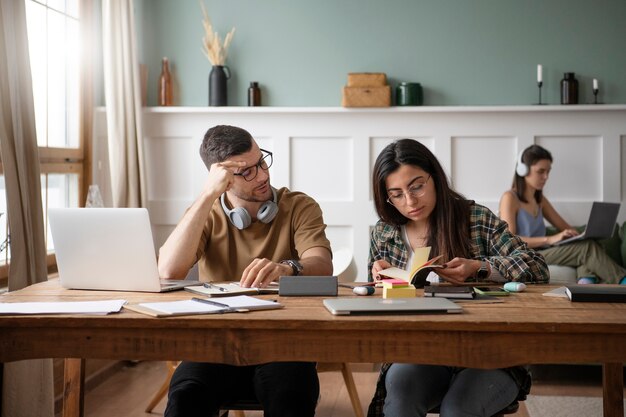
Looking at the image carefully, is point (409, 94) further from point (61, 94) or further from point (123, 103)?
point (61, 94)

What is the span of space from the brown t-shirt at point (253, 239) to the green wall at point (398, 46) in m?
2.20

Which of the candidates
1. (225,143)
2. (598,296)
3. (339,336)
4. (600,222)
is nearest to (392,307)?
(339,336)

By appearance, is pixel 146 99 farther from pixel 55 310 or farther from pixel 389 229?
pixel 55 310

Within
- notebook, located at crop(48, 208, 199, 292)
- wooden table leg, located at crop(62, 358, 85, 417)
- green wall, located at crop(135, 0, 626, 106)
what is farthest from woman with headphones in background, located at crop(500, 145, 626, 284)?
wooden table leg, located at crop(62, 358, 85, 417)

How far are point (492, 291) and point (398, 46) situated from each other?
2814 mm

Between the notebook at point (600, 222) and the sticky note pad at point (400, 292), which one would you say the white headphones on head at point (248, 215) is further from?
the notebook at point (600, 222)

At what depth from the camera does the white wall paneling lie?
4.57 metres

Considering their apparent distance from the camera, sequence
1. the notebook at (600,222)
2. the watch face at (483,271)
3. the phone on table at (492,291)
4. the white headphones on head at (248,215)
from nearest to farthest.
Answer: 1. the phone on table at (492,291)
2. the watch face at (483,271)
3. the white headphones on head at (248,215)
4. the notebook at (600,222)

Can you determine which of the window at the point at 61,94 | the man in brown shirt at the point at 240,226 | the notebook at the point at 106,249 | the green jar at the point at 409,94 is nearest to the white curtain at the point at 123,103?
the window at the point at 61,94

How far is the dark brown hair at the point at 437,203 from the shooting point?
242cm

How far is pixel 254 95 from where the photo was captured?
465 cm

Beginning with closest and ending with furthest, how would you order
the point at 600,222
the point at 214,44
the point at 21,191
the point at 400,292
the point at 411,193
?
the point at 400,292 → the point at 411,193 → the point at 21,191 → the point at 600,222 → the point at 214,44

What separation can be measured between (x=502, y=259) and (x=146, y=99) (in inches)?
120

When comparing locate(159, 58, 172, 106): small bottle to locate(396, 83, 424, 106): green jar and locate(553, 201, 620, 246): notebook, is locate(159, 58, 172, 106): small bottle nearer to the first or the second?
locate(396, 83, 424, 106): green jar
